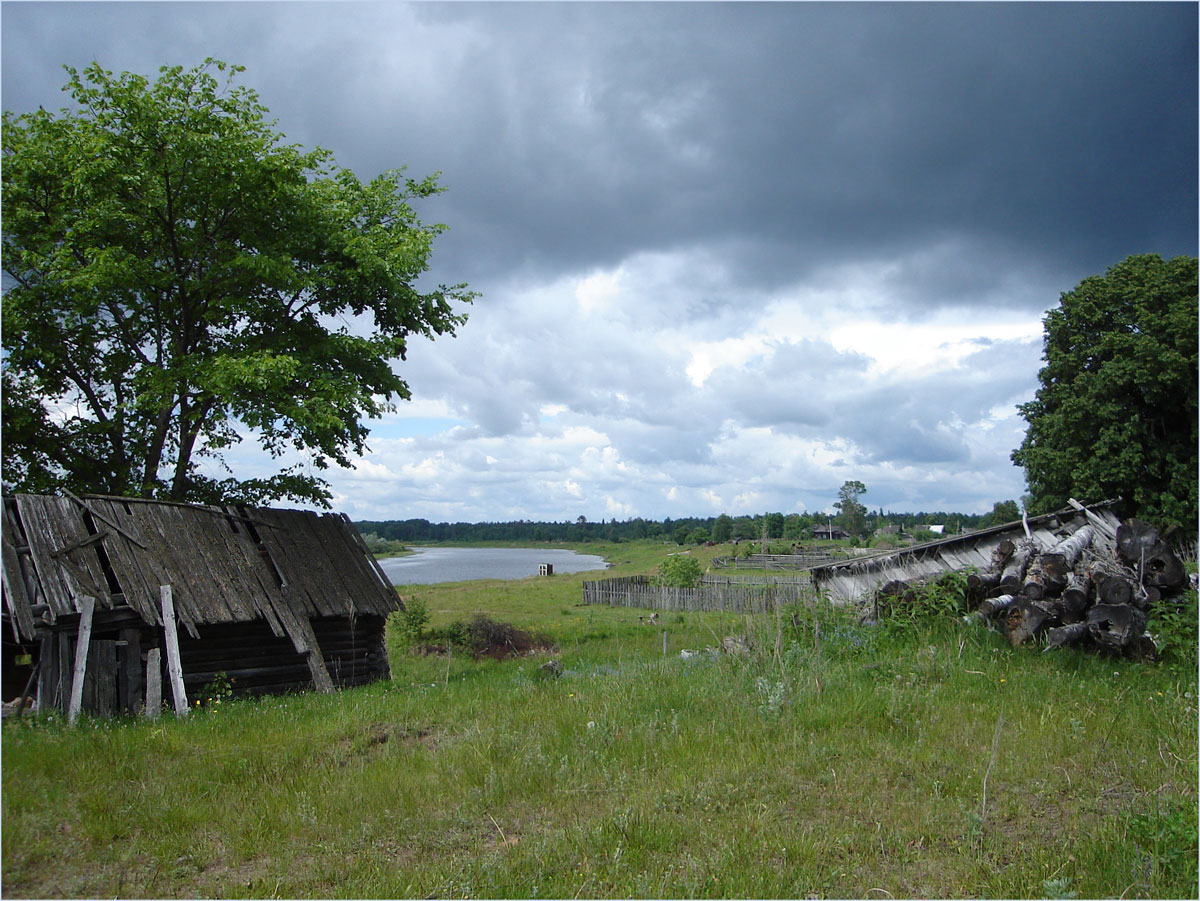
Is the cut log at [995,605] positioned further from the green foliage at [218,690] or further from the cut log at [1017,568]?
the green foliage at [218,690]

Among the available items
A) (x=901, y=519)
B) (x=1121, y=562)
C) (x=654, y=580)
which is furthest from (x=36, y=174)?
(x=901, y=519)

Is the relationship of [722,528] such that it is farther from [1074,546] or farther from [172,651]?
[172,651]

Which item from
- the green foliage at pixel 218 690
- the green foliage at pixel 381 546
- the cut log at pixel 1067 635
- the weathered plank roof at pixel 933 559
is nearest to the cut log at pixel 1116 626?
the cut log at pixel 1067 635

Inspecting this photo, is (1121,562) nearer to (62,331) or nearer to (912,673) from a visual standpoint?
(912,673)

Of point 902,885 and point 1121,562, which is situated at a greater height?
point 1121,562

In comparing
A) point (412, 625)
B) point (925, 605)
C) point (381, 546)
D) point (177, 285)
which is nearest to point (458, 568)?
point (381, 546)

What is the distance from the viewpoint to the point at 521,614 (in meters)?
32.2

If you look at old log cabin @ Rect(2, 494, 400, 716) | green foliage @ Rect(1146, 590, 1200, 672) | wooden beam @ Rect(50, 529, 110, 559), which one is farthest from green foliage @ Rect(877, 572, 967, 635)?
wooden beam @ Rect(50, 529, 110, 559)

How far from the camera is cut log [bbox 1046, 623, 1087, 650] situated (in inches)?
384

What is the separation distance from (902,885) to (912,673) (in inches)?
196

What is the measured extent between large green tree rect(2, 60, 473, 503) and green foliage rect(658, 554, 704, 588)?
22.1 meters

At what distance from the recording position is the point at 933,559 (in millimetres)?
13648

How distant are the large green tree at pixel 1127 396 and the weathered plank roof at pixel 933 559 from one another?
15.1 m

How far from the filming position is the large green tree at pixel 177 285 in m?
15.2
